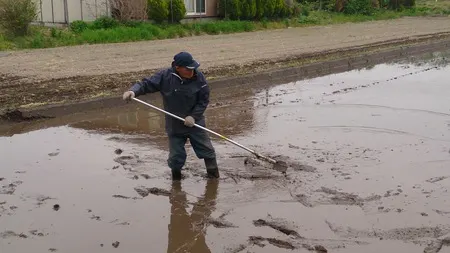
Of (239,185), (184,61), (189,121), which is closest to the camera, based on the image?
(184,61)

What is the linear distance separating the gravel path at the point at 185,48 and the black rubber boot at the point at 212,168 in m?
6.22

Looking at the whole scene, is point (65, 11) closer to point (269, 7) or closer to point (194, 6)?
point (194, 6)

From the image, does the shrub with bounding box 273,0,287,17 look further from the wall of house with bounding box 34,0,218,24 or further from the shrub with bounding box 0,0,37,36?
the shrub with bounding box 0,0,37,36

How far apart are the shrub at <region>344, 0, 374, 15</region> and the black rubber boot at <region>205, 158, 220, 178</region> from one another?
96.2 ft

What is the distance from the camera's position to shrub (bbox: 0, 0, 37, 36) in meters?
17.9

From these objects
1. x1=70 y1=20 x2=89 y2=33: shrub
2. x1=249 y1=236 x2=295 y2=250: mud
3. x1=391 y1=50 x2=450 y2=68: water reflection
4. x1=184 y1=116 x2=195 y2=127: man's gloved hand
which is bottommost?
x1=249 y1=236 x2=295 y2=250: mud

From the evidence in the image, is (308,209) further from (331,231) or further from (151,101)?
(151,101)

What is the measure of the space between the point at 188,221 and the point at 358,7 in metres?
30.8

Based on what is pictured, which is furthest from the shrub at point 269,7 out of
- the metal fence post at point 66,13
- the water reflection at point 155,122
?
the water reflection at point 155,122

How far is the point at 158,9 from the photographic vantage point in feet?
74.6

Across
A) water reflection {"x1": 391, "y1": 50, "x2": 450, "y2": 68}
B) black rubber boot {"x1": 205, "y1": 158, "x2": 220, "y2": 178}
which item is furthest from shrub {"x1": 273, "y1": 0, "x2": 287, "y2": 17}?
black rubber boot {"x1": 205, "y1": 158, "x2": 220, "y2": 178}

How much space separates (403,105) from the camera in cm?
1076

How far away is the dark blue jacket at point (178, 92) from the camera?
631 cm

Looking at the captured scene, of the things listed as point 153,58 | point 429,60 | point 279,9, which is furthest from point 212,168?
point 279,9
